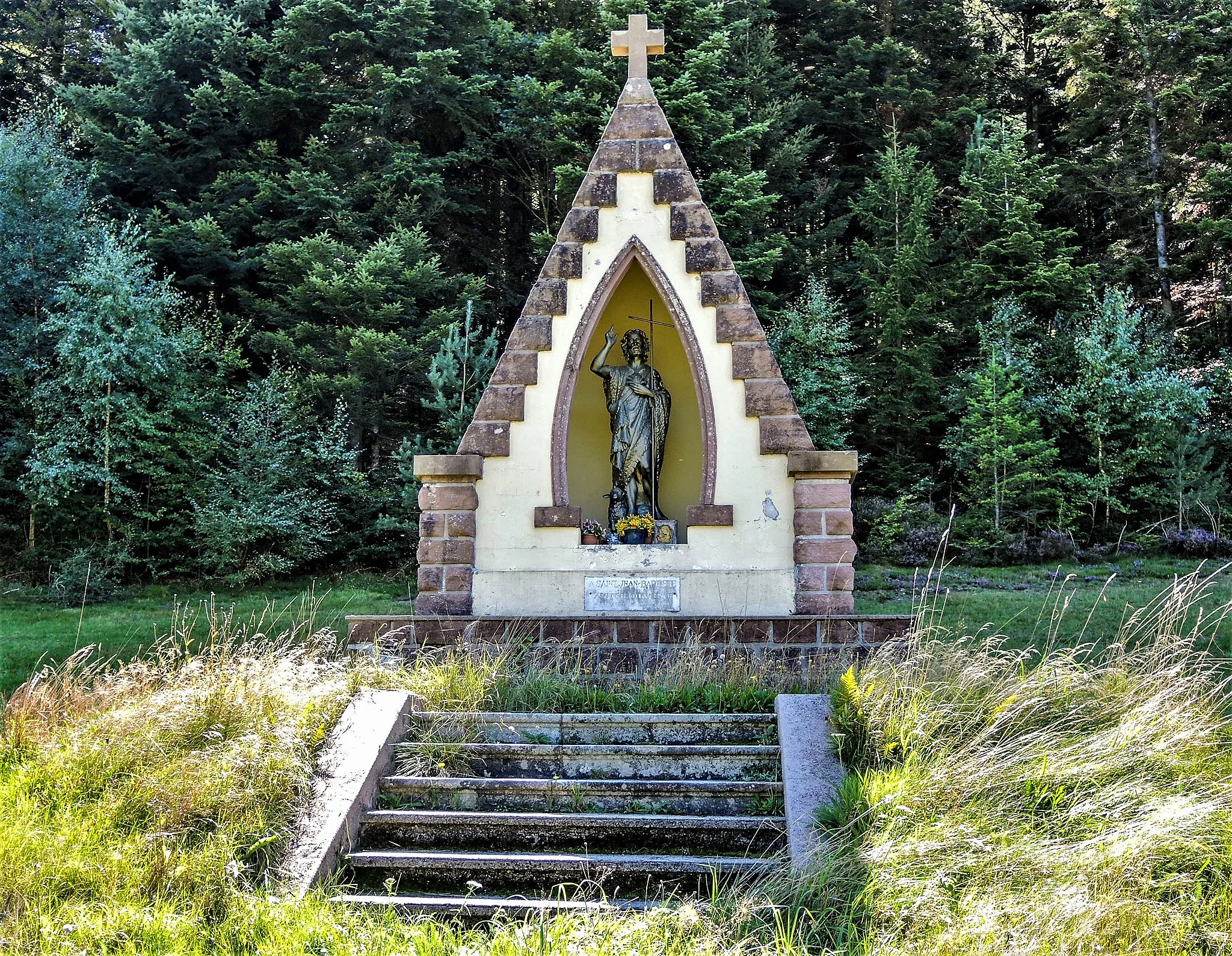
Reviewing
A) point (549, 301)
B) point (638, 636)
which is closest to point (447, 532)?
point (638, 636)

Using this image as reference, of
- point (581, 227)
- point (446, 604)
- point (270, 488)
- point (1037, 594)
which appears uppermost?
point (581, 227)

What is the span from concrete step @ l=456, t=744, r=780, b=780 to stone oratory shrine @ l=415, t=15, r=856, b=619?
2.64 metres

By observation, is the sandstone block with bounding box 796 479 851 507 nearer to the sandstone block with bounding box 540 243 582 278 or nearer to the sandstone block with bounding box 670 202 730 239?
the sandstone block with bounding box 670 202 730 239

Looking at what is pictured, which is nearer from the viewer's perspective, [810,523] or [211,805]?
[211,805]

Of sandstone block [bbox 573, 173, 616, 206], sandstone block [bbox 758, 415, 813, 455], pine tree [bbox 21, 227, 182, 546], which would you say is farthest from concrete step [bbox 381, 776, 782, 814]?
pine tree [bbox 21, 227, 182, 546]

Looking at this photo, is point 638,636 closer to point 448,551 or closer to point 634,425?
point 448,551

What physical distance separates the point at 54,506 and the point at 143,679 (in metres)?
9.75

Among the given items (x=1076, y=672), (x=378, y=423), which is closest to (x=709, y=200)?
(x=378, y=423)

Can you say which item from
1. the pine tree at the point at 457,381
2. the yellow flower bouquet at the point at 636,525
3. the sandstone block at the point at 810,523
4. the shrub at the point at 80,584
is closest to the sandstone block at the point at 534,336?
the yellow flower bouquet at the point at 636,525

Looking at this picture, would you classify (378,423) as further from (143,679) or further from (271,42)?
(143,679)

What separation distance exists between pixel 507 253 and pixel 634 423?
10.4m

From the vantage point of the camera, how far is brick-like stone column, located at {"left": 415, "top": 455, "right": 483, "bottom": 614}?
849cm

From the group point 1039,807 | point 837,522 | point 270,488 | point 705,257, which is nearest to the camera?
point 1039,807

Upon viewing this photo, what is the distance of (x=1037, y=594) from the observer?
11.9m
